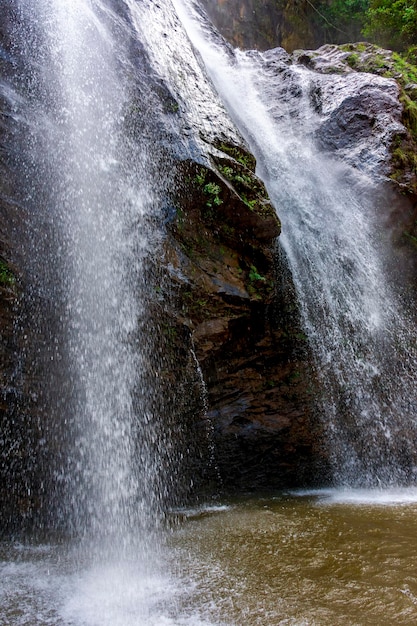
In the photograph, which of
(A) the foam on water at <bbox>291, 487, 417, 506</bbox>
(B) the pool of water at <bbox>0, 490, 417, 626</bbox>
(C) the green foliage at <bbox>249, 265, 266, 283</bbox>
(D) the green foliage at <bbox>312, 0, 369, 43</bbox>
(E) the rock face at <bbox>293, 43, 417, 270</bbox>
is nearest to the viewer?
(B) the pool of water at <bbox>0, 490, 417, 626</bbox>

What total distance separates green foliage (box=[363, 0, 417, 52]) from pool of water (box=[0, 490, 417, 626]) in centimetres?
1513

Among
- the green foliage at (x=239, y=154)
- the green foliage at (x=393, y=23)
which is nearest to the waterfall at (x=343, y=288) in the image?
the green foliage at (x=239, y=154)

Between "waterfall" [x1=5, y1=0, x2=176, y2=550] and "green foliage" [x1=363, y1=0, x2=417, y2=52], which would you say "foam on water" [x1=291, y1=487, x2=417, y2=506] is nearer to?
"waterfall" [x1=5, y1=0, x2=176, y2=550]

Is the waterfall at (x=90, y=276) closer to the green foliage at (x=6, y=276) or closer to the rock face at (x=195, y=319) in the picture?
the rock face at (x=195, y=319)

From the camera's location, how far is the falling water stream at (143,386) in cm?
278

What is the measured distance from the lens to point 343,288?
726cm

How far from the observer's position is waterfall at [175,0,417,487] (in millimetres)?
6398

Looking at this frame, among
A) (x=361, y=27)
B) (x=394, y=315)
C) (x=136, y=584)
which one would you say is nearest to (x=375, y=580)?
(x=136, y=584)

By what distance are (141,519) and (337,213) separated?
610 cm

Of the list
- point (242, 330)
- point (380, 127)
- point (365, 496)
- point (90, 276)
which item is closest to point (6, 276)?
point (90, 276)

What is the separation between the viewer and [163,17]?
809 centimetres

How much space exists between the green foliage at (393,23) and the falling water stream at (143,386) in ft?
29.1

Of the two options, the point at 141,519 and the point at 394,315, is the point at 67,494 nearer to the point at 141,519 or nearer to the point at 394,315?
the point at 141,519

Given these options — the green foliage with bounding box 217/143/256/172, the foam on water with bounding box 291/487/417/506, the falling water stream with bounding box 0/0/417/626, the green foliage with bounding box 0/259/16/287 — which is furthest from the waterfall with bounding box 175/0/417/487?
the green foliage with bounding box 0/259/16/287
